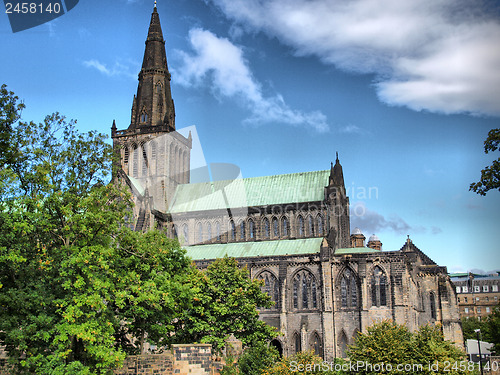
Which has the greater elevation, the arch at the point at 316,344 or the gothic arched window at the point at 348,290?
the gothic arched window at the point at 348,290

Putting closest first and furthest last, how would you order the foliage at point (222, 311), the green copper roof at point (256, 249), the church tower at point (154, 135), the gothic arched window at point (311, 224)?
the foliage at point (222, 311) < the green copper roof at point (256, 249) < the gothic arched window at point (311, 224) < the church tower at point (154, 135)

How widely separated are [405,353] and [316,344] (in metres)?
28.0

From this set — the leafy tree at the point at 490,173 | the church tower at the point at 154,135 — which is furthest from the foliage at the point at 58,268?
the church tower at the point at 154,135

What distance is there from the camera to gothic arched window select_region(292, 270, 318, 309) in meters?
56.8

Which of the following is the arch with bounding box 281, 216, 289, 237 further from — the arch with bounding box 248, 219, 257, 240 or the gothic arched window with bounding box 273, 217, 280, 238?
the arch with bounding box 248, 219, 257, 240

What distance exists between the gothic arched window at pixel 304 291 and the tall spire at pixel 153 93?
24.6 meters

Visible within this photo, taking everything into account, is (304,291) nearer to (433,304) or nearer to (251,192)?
(251,192)

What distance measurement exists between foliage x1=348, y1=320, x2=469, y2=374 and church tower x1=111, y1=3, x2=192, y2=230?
42133mm

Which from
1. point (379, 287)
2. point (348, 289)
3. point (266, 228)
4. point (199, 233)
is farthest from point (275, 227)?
point (379, 287)

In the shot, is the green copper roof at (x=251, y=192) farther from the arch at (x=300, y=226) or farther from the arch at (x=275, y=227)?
the arch at (x=300, y=226)

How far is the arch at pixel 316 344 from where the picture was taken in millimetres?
54750

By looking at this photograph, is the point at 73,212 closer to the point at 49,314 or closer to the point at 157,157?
the point at 49,314

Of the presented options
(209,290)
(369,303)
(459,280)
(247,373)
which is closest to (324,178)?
(369,303)

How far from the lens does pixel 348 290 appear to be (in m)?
56.2
